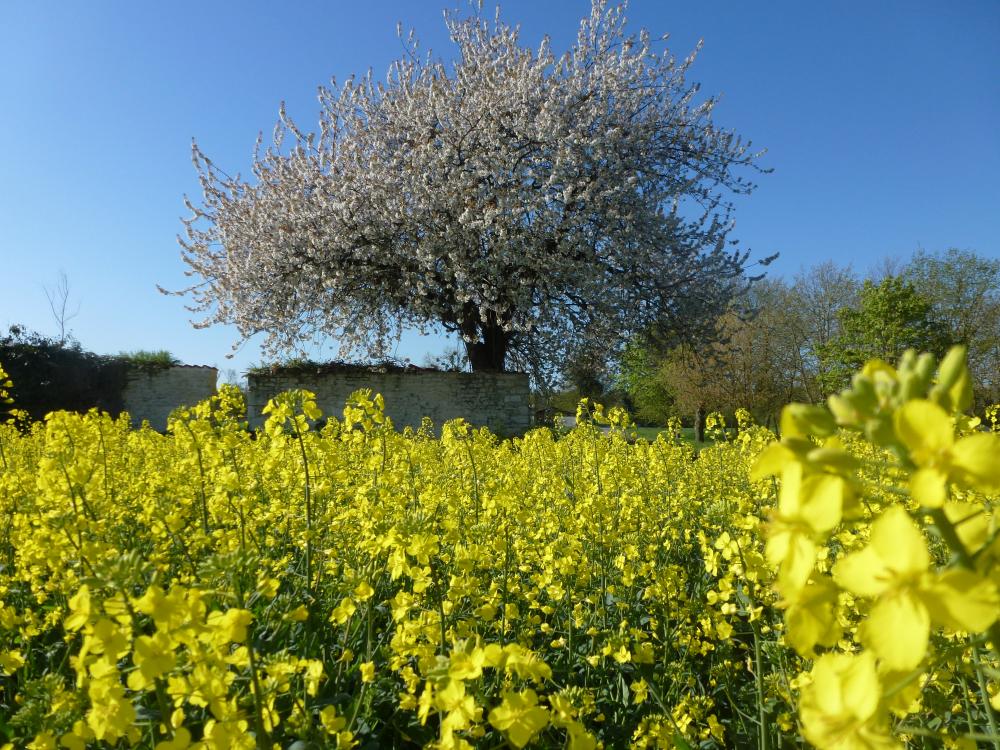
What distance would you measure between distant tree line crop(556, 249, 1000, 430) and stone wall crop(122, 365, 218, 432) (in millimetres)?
12036

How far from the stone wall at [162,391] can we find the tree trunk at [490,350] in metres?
8.09

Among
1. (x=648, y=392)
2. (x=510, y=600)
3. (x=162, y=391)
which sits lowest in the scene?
(x=510, y=600)

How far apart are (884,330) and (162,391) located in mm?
26823

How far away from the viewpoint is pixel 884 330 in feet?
81.9

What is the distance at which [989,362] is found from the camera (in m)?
25.7

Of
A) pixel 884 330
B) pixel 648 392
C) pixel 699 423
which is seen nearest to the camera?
pixel 884 330

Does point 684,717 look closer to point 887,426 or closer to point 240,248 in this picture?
point 887,426

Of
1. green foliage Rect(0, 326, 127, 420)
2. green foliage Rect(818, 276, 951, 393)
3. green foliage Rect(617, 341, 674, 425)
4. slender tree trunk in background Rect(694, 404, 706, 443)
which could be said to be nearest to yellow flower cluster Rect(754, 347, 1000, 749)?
green foliage Rect(0, 326, 127, 420)

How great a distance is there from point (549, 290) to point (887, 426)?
15821 millimetres

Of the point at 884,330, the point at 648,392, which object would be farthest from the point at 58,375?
the point at 884,330

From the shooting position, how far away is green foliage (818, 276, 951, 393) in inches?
980

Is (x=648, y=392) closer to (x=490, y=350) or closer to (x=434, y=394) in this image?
(x=490, y=350)

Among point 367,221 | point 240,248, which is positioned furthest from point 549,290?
point 240,248

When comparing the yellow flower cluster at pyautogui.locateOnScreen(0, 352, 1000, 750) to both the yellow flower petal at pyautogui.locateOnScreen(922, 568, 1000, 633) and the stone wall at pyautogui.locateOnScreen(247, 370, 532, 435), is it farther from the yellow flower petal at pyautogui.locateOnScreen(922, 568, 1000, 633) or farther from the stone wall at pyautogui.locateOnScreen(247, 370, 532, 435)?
the stone wall at pyautogui.locateOnScreen(247, 370, 532, 435)
